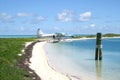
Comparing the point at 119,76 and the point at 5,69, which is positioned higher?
the point at 5,69

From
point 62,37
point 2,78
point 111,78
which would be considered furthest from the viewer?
point 62,37

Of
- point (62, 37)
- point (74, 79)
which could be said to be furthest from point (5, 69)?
point (62, 37)

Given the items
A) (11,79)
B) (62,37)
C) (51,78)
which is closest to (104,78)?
(51,78)

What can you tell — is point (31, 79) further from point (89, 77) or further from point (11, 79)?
point (89, 77)

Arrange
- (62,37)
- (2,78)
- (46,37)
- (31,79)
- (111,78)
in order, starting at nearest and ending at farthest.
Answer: (2,78)
(31,79)
(111,78)
(62,37)
(46,37)

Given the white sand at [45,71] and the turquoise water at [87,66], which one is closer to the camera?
the white sand at [45,71]

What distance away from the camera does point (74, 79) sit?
2231cm

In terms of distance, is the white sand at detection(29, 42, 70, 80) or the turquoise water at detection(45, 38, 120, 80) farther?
the turquoise water at detection(45, 38, 120, 80)

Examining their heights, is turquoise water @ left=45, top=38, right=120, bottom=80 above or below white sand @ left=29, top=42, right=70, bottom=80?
below

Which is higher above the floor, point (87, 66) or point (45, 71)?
point (45, 71)

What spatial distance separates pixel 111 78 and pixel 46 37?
11307cm

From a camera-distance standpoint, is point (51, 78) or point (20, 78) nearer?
point (20, 78)

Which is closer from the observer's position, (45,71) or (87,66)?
(45,71)

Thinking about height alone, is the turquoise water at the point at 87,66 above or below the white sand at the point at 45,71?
below
